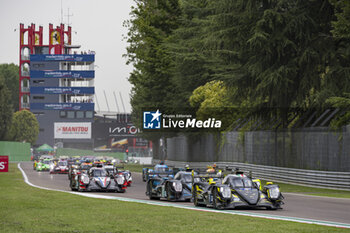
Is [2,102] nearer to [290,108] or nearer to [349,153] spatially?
[290,108]

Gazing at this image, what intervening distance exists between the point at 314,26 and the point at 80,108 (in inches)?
4948

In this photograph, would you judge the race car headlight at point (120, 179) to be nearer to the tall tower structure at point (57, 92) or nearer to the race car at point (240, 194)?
the race car at point (240, 194)

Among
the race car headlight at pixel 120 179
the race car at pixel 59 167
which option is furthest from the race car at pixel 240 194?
the race car at pixel 59 167

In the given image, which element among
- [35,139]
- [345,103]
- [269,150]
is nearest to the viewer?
[345,103]

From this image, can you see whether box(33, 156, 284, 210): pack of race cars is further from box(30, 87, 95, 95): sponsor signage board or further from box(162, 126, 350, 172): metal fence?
box(30, 87, 95, 95): sponsor signage board

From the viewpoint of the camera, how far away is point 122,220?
53.6 ft

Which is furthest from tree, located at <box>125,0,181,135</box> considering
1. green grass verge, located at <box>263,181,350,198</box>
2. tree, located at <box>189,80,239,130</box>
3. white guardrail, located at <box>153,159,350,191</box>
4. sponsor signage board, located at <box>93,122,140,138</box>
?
sponsor signage board, located at <box>93,122,140,138</box>

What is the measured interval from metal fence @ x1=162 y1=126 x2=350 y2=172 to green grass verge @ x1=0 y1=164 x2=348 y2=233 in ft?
50.1

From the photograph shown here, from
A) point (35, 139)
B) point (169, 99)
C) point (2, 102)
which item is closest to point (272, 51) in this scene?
point (169, 99)

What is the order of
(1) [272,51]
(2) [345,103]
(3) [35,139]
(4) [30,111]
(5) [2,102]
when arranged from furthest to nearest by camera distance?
(4) [30,111], (3) [35,139], (5) [2,102], (1) [272,51], (2) [345,103]

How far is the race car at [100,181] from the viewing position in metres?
29.9

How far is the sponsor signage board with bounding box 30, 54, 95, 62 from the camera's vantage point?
528 ft

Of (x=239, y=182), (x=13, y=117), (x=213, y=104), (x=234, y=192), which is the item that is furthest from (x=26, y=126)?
(x=234, y=192)

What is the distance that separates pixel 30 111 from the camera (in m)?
165
